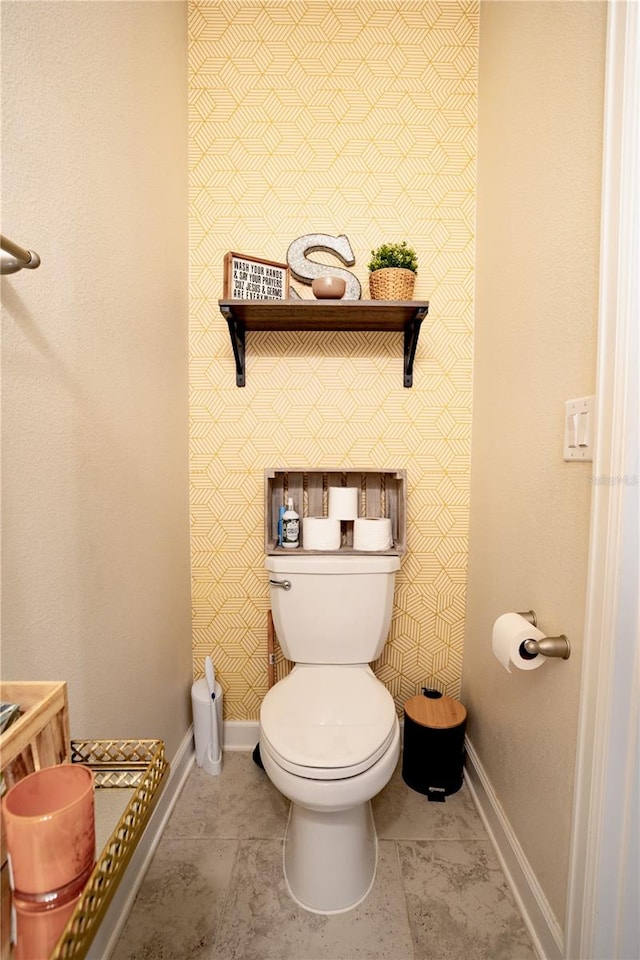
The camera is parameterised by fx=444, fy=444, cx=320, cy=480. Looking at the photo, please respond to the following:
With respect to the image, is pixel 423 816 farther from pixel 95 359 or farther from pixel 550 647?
pixel 95 359

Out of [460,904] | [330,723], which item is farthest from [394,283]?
[460,904]

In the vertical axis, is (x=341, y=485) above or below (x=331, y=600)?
above

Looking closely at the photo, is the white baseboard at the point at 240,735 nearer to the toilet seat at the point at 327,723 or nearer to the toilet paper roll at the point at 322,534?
the toilet seat at the point at 327,723

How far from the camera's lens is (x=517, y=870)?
1.14 m

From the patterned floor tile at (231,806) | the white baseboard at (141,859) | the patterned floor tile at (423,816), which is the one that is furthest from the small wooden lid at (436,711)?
the white baseboard at (141,859)

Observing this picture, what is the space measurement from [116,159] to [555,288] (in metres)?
1.08

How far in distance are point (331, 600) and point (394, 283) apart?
102 centimetres

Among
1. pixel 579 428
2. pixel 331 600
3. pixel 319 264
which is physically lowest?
pixel 331 600

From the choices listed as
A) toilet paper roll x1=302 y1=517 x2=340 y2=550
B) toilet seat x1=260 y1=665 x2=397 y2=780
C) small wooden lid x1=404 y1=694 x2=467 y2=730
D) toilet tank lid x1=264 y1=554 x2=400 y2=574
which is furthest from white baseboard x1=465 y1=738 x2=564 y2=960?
toilet paper roll x1=302 y1=517 x2=340 y2=550

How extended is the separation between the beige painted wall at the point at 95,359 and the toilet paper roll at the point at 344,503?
1.75 ft

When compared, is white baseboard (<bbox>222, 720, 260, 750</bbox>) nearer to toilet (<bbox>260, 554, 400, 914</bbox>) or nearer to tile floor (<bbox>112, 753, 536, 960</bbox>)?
tile floor (<bbox>112, 753, 536, 960</bbox>)

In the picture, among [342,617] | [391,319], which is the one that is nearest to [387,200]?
[391,319]

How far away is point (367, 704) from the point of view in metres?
1.22

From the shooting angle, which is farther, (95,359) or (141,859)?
(141,859)
